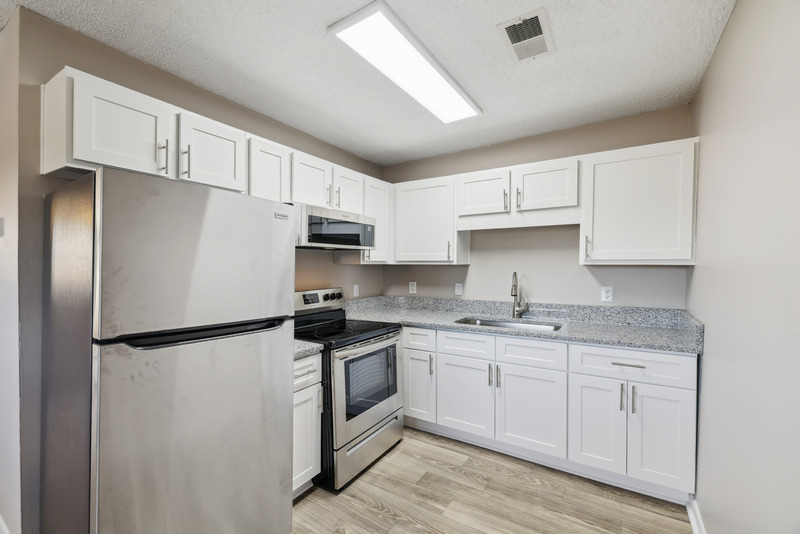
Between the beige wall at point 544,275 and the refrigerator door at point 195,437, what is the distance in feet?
6.62

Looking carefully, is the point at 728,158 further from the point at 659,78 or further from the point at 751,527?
the point at 751,527

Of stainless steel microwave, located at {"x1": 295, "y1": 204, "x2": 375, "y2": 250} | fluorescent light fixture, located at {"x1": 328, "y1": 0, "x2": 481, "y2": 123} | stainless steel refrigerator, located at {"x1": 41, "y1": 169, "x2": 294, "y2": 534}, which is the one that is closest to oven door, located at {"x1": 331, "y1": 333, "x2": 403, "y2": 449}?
stainless steel refrigerator, located at {"x1": 41, "y1": 169, "x2": 294, "y2": 534}

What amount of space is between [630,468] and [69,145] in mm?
3259

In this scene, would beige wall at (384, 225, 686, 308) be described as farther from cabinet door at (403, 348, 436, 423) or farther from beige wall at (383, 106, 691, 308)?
cabinet door at (403, 348, 436, 423)

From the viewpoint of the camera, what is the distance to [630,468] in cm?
208

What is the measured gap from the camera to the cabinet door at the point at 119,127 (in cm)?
147

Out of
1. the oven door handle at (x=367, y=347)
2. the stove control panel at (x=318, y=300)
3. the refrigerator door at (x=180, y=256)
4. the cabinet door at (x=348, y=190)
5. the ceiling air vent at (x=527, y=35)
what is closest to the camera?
the refrigerator door at (x=180, y=256)

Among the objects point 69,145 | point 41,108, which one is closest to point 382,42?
point 69,145

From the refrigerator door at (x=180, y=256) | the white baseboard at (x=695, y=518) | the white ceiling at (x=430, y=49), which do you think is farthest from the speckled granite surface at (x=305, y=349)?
the white baseboard at (x=695, y=518)

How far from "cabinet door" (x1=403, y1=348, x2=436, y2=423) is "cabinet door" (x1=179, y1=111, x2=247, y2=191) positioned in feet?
5.81

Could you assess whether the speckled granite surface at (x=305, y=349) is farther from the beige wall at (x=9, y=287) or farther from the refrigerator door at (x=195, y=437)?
the beige wall at (x=9, y=287)

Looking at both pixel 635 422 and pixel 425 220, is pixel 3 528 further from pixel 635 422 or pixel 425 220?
pixel 635 422

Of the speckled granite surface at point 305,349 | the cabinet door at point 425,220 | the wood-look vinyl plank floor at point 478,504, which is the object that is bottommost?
the wood-look vinyl plank floor at point 478,504

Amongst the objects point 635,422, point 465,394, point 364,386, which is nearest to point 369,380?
point 364,386
